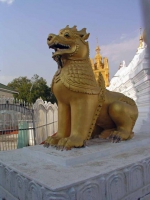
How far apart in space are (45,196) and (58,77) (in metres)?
1.25

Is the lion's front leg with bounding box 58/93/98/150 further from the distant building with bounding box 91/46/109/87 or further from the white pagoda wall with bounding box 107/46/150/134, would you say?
the distant building with bounding box 91/46/109/87

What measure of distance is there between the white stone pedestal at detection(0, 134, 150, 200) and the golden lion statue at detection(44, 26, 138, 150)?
0.58 ft

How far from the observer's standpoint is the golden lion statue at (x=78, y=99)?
1.98 meters

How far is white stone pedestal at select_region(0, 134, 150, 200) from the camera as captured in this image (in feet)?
3.95

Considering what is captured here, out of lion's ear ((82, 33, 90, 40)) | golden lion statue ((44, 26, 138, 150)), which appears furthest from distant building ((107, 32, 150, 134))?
lion's ear ((82, 33, 90, 40))

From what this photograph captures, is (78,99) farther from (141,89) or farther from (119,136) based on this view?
(141,89)

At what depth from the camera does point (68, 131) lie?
220cm

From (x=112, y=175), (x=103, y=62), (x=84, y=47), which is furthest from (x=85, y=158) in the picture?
(x=103, y=62)

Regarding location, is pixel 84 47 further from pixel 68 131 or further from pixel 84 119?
pixel 68 131

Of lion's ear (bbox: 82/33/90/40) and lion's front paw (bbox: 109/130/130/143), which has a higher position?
lion's ear (bbox: 82/33/90/40)

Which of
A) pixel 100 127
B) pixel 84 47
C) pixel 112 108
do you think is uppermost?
pixel 84 47

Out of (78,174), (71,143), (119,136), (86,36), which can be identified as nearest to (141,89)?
(119,136)

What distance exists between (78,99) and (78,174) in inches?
33.1

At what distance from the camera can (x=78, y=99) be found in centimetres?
200
